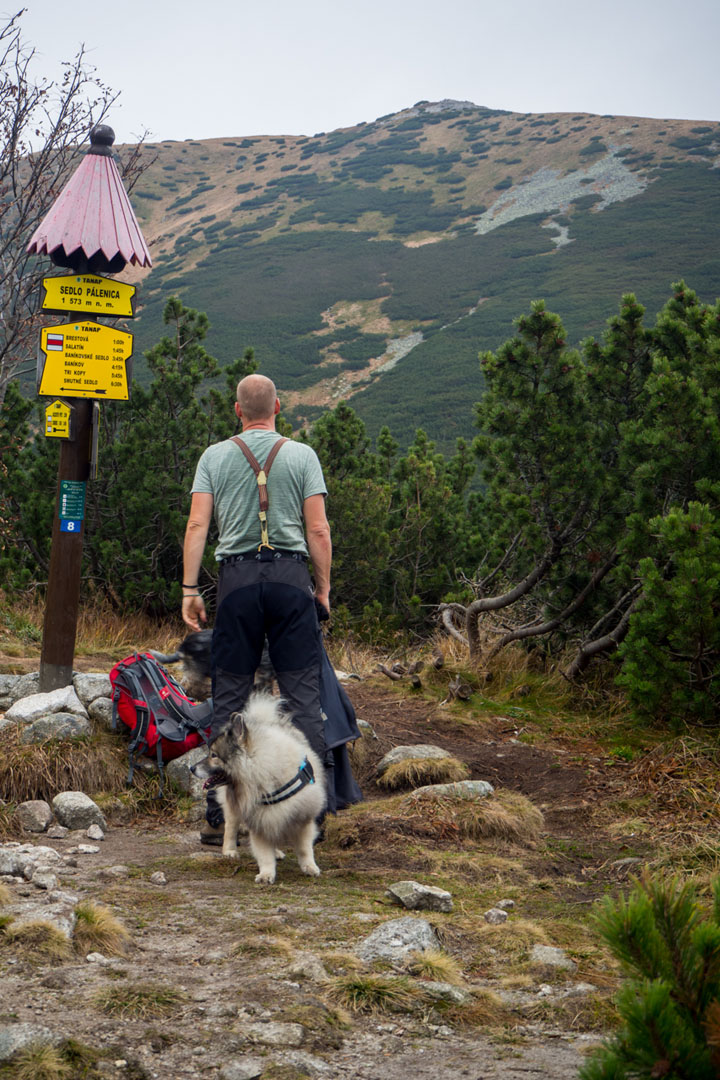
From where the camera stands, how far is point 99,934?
3.15m

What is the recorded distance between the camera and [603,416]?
7953 millimetres

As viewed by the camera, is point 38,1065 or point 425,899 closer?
point 38,1065

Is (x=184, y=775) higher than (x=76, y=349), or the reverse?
(x=76, y=349)

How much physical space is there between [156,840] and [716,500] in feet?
14.2

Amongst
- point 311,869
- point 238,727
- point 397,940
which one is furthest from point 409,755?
point 397,940

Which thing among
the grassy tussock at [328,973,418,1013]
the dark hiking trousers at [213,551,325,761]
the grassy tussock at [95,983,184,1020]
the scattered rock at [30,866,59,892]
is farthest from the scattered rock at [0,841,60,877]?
the grassy tussock at [328,973,418,1013]

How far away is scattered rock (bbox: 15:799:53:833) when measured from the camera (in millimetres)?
4730

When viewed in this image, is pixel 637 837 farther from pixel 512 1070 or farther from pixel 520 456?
pixel 520 456

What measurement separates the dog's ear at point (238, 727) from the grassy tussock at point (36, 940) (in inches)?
45.4

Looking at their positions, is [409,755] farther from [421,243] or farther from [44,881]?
[421,243]

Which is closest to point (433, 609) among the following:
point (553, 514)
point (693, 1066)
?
point (553, 514)

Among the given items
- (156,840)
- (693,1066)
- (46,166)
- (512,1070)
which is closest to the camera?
(693,1066)

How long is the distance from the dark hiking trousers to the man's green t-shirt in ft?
0.30

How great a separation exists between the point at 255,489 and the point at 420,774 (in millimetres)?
2414
